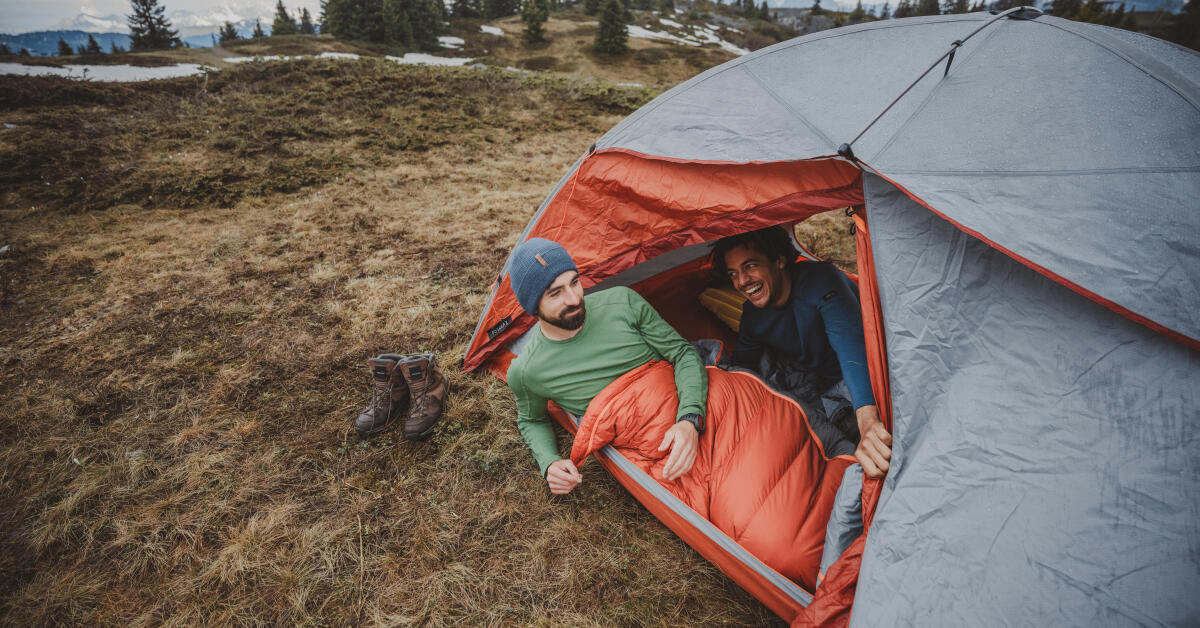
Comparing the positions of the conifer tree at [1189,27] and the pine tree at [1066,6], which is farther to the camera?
the pine tree at [1066,6]

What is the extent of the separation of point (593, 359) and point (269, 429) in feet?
7.64

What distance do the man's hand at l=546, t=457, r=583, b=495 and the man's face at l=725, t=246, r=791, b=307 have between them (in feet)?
4.28

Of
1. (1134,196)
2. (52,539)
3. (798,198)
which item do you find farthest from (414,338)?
(1134,196)

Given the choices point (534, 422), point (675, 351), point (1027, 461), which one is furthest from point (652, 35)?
point (1027, 461)

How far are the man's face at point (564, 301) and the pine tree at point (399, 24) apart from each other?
27641 millimetres

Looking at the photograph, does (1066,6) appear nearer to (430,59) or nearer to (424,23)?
(430,59)

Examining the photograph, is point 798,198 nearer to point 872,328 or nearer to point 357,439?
point 872,328

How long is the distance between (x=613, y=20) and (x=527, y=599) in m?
30.6

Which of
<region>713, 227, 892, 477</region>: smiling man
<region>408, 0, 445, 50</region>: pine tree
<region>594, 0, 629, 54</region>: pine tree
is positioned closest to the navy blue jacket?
<region>713, 227, 892, 477</region>: smiling man

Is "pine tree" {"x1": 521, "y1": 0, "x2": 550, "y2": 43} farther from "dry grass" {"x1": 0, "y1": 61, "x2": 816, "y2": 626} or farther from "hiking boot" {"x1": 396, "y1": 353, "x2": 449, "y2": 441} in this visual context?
"hiking boot" {"x1": 396, "y1": 353, "x2": 449, "y2": 441}

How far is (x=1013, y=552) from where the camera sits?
45.2 inches

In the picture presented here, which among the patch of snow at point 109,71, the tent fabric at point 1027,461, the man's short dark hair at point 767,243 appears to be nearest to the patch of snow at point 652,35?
the patch of snow at point 109,71

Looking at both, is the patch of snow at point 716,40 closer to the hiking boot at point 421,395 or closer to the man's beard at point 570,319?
the hiking boot at point 421,395

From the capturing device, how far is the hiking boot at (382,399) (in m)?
2.84
